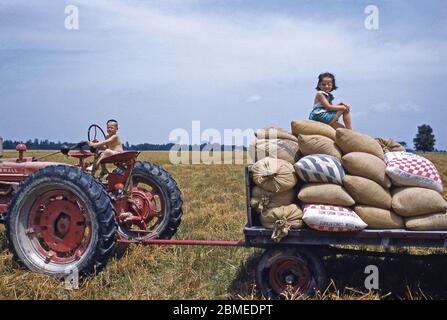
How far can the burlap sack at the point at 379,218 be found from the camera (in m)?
4.10

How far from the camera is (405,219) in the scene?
4164mm

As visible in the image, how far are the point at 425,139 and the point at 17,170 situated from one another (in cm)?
11318

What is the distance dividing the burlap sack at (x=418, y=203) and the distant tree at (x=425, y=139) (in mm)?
111401

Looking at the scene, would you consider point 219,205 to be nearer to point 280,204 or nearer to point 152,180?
A: point 152,180

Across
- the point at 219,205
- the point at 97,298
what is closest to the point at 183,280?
the point at 97,298

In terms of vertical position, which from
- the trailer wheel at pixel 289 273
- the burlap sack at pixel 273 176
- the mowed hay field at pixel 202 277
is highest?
the burlap sack at pixel 273 176

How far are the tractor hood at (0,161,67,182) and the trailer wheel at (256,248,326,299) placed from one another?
3172 millimetres

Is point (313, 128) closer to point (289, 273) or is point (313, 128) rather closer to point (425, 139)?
point (289, 273)

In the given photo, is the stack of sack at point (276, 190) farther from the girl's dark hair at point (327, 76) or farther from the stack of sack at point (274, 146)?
the girl's dark hair at point (327, 76)

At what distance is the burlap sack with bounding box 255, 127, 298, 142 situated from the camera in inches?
188

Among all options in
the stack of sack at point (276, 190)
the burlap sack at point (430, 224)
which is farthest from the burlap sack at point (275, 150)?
the burlap sack at point (430, 224)

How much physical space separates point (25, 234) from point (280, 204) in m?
2.72

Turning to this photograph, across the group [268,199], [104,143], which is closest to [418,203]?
[268,199]
